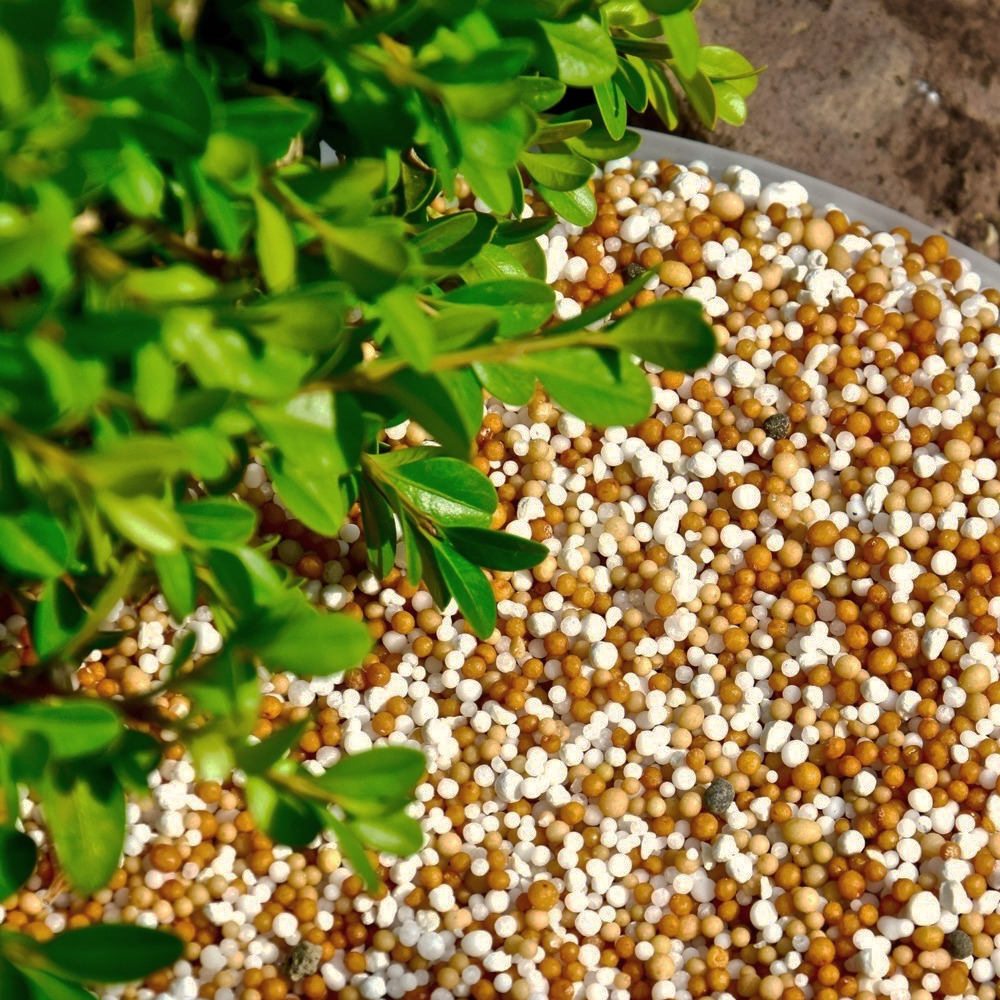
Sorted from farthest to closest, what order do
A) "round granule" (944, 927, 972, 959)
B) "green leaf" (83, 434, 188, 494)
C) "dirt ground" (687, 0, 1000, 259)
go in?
"dirt ground" (687, 0, 1000, 259) < "round granule" (944, 927, 972, 959) < "green leaf" (83, 434, 188, 494)

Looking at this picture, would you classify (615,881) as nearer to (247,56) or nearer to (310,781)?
(310,781)

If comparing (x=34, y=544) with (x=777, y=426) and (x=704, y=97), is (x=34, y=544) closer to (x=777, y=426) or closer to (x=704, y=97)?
(x=704, y=97)

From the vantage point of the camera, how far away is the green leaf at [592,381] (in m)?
0.51

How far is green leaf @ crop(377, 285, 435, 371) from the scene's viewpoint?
467 mm

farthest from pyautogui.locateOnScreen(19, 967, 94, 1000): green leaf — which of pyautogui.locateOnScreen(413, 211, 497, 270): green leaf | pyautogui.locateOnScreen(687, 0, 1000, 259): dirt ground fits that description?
pyautogui.locateOnScreen(687, 0, 1000, 259): dirt ground

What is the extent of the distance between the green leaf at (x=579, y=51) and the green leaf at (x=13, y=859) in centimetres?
46

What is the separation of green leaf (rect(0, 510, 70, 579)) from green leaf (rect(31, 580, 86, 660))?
109 millimetres

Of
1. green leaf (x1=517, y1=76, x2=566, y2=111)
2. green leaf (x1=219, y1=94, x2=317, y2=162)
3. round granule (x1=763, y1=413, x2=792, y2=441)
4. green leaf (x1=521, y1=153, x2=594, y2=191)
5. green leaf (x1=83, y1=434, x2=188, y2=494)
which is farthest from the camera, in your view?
round granule (x1=763, y1=413, x2=792, y2=441)

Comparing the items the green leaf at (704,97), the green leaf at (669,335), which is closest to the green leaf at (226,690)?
the green leaf at (669,335)

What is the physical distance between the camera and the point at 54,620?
23.6 inches

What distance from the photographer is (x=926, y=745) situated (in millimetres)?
1146

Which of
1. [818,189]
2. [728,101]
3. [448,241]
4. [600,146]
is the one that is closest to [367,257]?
[448,241]

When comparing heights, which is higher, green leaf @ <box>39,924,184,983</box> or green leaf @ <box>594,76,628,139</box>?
green leaf @ <box>594,76,628,139</box>

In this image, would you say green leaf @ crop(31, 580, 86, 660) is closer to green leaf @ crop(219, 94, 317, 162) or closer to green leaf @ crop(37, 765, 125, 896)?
green leaf @ crop(37, 765, 125, 896)
